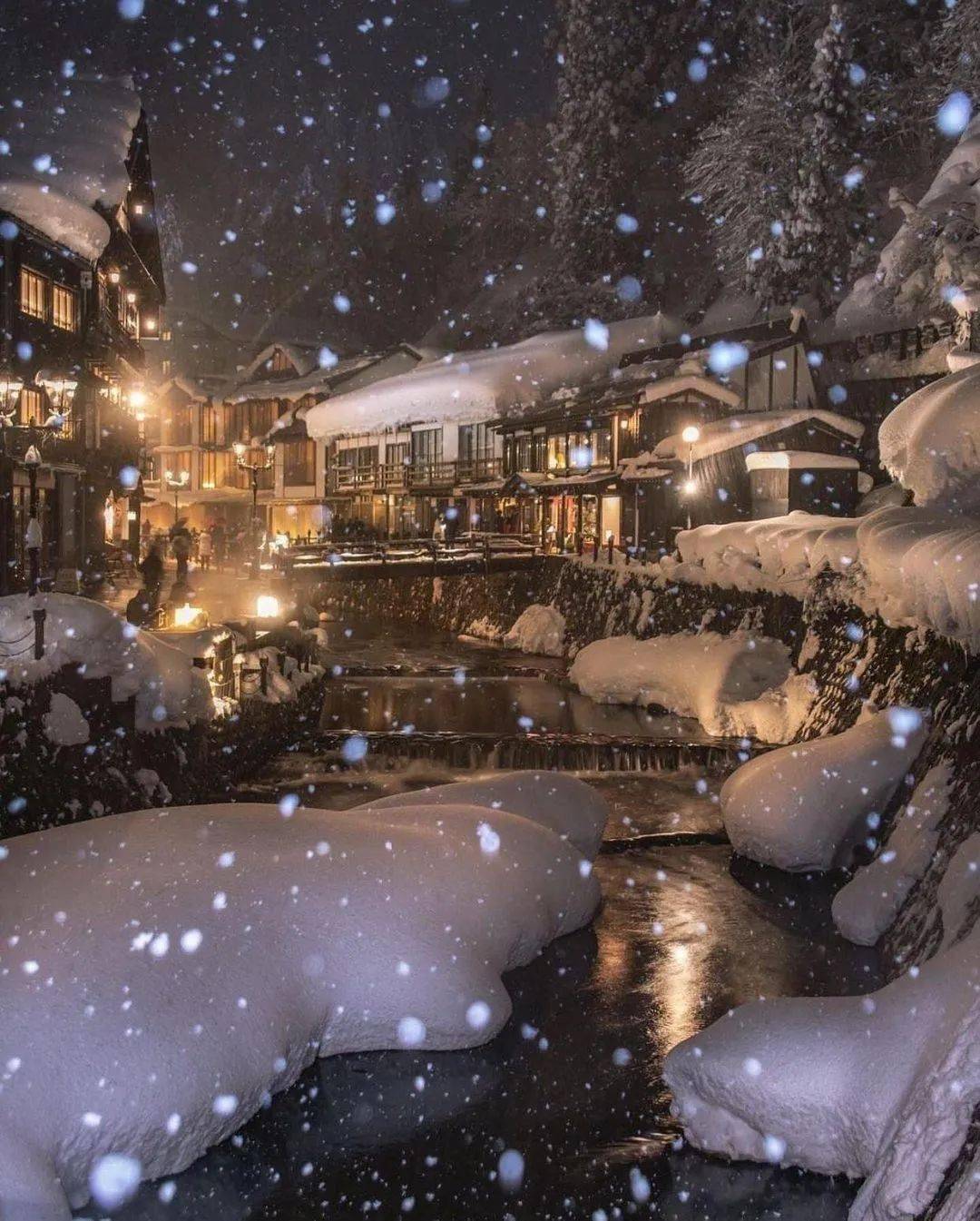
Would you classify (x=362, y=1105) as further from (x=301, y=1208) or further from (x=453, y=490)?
(x=453, y=490)

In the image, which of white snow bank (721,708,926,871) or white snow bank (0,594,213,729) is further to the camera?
white snow bank (721,708,926,871)

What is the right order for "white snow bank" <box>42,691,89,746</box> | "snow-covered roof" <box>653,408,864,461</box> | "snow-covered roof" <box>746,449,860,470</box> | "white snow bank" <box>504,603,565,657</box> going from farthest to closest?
"white snow bank" <box>504,603,565,657</box>
"snow-covered roof" <box>653,408,864,461</box>
"snow-covered roof" <box>746,449,860,470</box>
"white snow bank" <box>42,691,89,746</box>

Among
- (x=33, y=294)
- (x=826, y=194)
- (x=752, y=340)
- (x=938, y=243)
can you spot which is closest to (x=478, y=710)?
(x=33, y=294)

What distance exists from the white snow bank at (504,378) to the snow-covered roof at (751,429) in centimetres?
1180

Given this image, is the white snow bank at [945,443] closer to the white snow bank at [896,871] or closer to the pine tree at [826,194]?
the white snow bank at [896,871]

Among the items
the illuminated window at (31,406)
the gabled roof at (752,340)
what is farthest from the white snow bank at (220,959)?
the gabled roof at (752,340)

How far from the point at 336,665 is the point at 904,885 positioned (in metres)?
18.5

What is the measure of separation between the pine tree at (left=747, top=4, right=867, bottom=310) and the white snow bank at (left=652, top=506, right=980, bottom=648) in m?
14.2

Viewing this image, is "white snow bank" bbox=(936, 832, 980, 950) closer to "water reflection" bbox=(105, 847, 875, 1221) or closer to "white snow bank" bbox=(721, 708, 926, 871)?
"water reflection" bbox=(105, 847, 875, 1221)

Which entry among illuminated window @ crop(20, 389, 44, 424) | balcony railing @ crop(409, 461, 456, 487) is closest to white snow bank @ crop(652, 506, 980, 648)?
illuminated window @ crop(20, 389, 44, 424)

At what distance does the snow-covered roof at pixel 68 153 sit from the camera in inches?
981

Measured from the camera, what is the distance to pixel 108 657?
42.9ft

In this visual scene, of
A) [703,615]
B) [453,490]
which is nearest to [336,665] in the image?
[703,615]

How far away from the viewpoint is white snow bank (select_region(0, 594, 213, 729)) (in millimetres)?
12117
